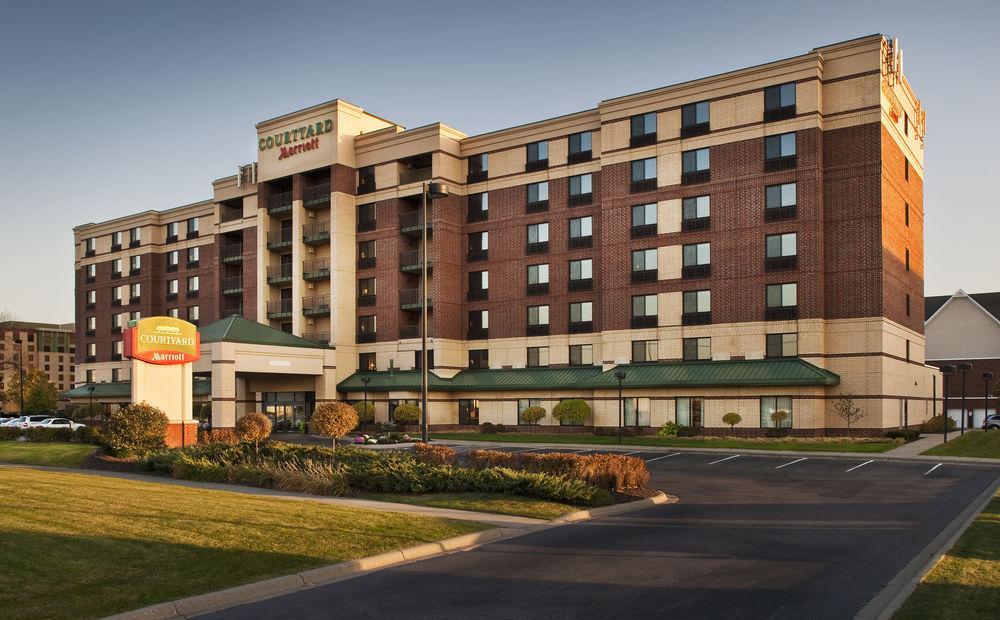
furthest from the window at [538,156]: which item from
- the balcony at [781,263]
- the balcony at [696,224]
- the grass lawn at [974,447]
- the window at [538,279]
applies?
the grass lawn at [974,447]

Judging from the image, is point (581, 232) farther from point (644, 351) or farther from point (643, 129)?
point (644, 351)

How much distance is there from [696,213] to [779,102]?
302 inches

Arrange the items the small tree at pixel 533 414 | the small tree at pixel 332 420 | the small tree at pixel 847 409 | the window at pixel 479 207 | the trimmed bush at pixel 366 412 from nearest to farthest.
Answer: the small tree at pixel 332 420 → the small tree at pixel 847 409 → the small tree at pixel 533 414 → the trimmed bush at pixel 366 412 → the window at pixel 479 207

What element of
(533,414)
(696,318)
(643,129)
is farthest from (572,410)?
(643,129)

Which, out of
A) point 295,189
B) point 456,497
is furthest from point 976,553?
point 295,189

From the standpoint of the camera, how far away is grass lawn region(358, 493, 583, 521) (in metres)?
18.8

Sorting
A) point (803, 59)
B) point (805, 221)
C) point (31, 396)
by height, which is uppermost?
point (803, 59)

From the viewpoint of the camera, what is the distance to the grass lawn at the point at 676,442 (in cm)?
4066

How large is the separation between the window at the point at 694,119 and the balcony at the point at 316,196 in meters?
26.1

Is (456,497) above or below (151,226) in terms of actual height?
below

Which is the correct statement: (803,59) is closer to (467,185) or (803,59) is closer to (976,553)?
(467,185)

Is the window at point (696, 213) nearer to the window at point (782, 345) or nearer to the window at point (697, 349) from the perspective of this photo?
the window at point (697, 349)

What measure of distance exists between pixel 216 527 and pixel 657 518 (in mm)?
9502

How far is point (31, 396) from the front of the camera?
96125mm
